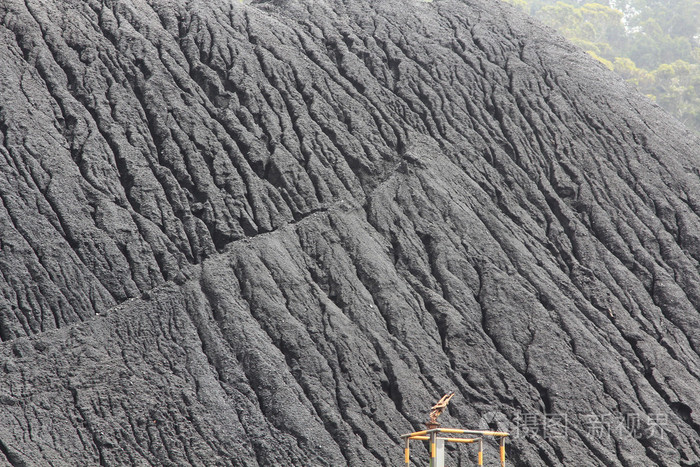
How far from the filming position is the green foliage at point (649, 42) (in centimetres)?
3650

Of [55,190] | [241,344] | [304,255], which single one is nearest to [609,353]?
[304,255]

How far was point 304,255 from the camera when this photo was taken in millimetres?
9594

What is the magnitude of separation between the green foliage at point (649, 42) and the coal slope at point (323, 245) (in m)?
27.0


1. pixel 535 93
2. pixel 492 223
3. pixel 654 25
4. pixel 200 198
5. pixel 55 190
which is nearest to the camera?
pixel 55 190

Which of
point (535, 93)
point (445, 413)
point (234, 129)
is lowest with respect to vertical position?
point (445, 413)

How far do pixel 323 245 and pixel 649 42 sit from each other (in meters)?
46.7

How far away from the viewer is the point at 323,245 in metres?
9.72

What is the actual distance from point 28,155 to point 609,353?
8684 millimetres

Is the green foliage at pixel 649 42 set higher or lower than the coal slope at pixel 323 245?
higher

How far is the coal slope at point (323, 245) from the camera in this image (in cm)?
809

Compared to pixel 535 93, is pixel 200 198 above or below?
below

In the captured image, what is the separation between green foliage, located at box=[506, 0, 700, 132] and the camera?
36.5 metres

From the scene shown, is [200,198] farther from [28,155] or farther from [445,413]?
[445,413]

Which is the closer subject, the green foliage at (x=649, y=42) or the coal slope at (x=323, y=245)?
the coal slope at (x=323, y=245)
